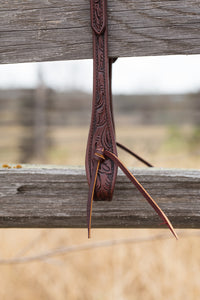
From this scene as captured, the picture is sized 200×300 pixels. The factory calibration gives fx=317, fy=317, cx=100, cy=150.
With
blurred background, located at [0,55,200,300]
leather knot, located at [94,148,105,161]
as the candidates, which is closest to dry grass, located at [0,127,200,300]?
blurred background, located at [0,55,200,300]

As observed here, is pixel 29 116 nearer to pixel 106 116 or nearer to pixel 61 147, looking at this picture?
pixel 61 147

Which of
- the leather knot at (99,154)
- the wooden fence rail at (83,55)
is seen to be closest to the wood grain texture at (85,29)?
the wooden fence rail at (83,55)

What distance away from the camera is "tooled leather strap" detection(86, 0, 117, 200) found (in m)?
0.77

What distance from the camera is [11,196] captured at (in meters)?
0.88

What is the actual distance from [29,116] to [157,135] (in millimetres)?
3389

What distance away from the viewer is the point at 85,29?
A: 2.64ft

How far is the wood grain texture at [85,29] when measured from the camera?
0.78 m

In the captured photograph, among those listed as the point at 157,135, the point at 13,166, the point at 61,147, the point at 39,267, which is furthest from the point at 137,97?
the point at 13,166

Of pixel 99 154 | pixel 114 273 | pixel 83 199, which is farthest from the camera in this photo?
pixel 114 273

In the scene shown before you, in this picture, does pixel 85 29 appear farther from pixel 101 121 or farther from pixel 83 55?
pixel 101 121

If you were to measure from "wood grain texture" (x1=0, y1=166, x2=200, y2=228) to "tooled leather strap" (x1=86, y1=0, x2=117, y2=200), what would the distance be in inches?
2.9

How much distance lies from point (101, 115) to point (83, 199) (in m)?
0.24

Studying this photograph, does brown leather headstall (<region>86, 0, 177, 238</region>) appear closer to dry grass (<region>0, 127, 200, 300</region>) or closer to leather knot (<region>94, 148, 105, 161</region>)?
leather knot (<region>94, 148, 105, 161</region>)

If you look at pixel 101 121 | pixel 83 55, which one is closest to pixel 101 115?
pixel 101 121
